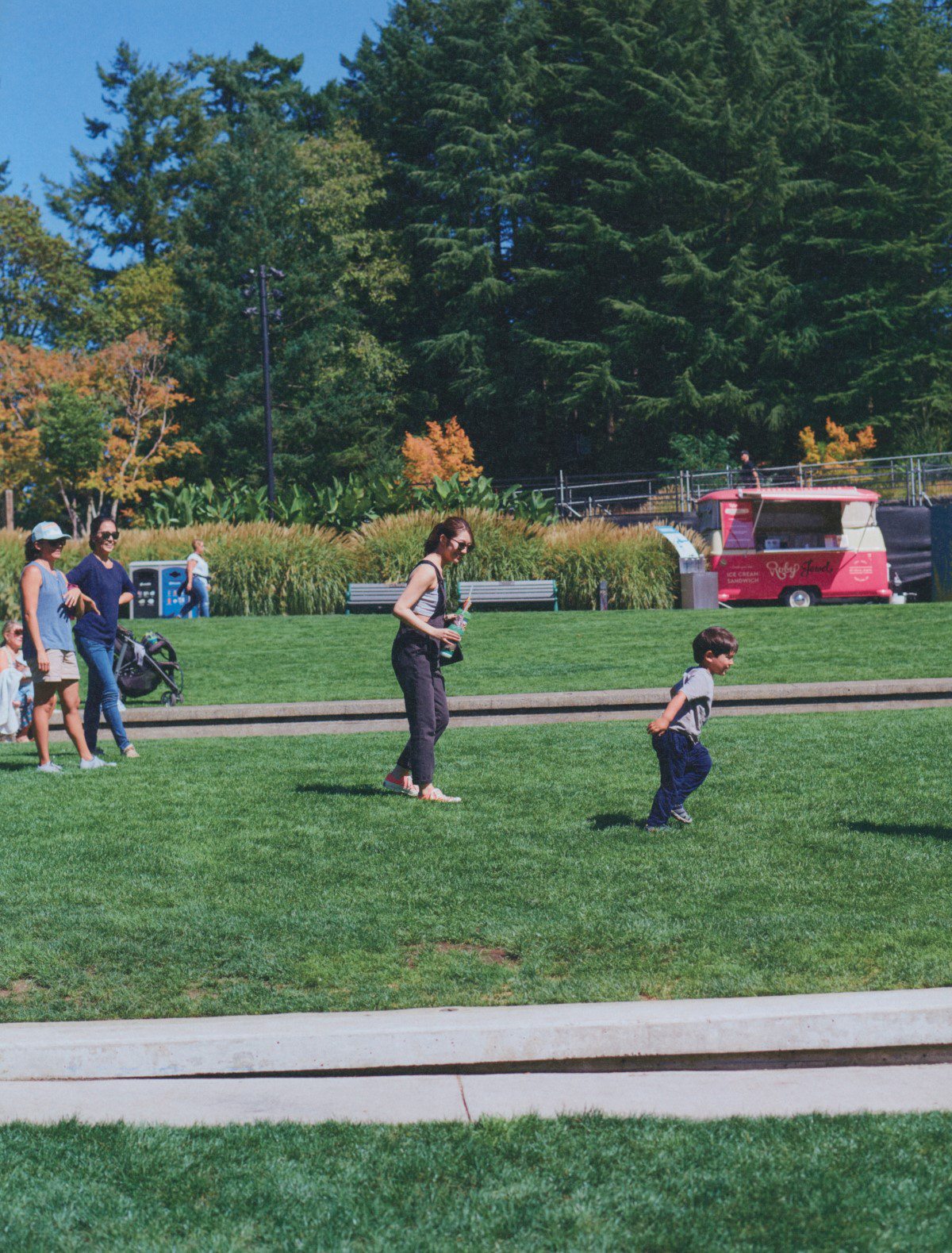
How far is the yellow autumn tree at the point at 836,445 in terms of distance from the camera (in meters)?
42.4

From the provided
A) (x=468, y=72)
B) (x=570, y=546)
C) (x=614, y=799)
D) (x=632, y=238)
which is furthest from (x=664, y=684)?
(x=468, y=72)

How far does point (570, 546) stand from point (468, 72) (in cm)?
3102

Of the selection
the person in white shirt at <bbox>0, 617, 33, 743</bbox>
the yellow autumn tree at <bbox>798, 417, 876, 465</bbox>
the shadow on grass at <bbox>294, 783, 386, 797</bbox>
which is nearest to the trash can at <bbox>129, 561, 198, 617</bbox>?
the person in white shirt at <bbox>0, 617, 33, 743</bbox>

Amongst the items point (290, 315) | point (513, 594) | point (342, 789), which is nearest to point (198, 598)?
point (513, 594)

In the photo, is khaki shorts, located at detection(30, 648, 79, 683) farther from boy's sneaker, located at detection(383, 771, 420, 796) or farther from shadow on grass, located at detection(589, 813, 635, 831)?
shadow on grass, located at detection(589, 813, 635, 831)

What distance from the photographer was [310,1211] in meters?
3.05

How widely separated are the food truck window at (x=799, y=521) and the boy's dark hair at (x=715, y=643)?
18.5 metres

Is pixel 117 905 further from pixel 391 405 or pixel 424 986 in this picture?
pixel 391 405

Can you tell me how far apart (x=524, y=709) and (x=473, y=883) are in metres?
5.88

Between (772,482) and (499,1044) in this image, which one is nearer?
(499,1044)

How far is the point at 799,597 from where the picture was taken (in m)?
24.3

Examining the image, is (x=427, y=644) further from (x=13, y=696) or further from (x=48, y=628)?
(x=13, y=696)

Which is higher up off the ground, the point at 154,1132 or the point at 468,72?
the point at 468,72

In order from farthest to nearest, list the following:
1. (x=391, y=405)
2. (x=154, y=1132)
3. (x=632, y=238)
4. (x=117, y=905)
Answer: (x=391, y=405) → (x=632, y=238) → (x=117, y=905) → (x=154, y=1132)
